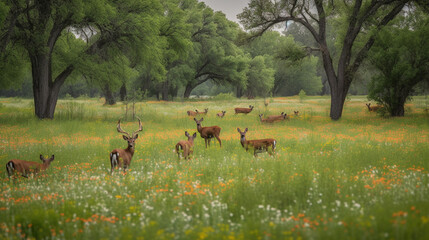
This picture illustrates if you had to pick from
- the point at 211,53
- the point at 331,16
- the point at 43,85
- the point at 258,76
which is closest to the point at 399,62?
the point at 331,16

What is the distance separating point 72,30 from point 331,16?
755 inches

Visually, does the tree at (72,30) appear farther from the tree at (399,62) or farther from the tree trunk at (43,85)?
the tree at (399,62)

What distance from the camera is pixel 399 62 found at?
2088 centimetres

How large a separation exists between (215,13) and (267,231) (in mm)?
47933

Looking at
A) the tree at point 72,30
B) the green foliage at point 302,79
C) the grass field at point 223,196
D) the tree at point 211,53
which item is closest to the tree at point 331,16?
the tree at point 72,30

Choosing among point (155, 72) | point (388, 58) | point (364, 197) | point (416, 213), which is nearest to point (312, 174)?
point (364, 197)

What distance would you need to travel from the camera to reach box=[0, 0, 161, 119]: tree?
18.5 meters

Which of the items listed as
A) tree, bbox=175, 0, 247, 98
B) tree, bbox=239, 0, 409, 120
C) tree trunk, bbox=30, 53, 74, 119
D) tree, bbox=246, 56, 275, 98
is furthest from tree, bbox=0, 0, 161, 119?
tree, bbox=246, 56, 275, 98

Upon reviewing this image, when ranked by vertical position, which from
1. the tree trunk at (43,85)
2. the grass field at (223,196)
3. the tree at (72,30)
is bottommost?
the grass field at (223,196)

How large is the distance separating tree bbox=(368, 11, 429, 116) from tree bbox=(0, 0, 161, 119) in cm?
1595

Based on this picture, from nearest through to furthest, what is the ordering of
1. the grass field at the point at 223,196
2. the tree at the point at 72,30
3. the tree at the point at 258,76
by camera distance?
1. the grass field at the point at 223,196
2. the tree at the point at 72,30
3. the tree at the point at 258,76

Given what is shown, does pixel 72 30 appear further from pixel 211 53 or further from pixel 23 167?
pixel 211 53

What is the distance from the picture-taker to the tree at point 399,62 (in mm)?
20359

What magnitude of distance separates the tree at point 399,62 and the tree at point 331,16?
39.2 inches
